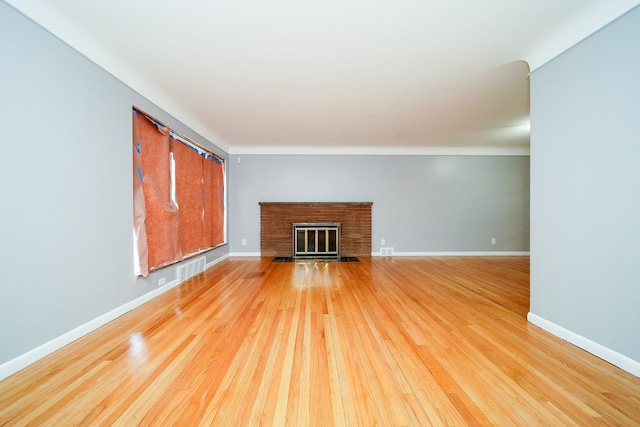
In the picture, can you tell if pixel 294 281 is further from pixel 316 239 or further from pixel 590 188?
pixel 590 188

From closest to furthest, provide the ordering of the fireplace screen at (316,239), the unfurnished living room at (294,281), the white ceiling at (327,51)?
the unfurnished living room at (294,281) < the white ceiling at (327,51) < the fireplace screen at (316,239)

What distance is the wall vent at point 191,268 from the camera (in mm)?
3453

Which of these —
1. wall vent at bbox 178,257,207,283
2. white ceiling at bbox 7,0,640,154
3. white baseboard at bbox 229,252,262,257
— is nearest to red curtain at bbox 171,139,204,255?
wall vent at bbox 178,257,207,283

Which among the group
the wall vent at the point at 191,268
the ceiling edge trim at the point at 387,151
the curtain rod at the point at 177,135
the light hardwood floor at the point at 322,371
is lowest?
the light hardwood floor at the point at 322,371

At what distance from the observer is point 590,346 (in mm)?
1741

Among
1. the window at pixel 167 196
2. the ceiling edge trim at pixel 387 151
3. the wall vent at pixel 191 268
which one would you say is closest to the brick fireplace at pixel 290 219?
the ceiling edge trim at pixel 387 151

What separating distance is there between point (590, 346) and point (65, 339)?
3.59m

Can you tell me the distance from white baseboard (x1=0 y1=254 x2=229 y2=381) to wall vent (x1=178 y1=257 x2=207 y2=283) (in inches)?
22.3

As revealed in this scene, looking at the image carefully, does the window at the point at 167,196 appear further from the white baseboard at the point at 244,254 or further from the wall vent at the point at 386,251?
the wall vent at the point at 386,251

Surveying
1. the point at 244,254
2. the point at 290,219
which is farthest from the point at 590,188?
the point at 244,254

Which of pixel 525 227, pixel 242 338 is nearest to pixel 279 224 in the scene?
pixel 242 338

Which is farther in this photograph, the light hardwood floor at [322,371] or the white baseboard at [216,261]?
the white baseboard at [216,261]

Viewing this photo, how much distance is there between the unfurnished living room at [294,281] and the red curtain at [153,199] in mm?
22

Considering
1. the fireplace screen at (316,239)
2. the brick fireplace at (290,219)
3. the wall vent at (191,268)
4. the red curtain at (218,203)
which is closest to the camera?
the wall vent at (191,268)
